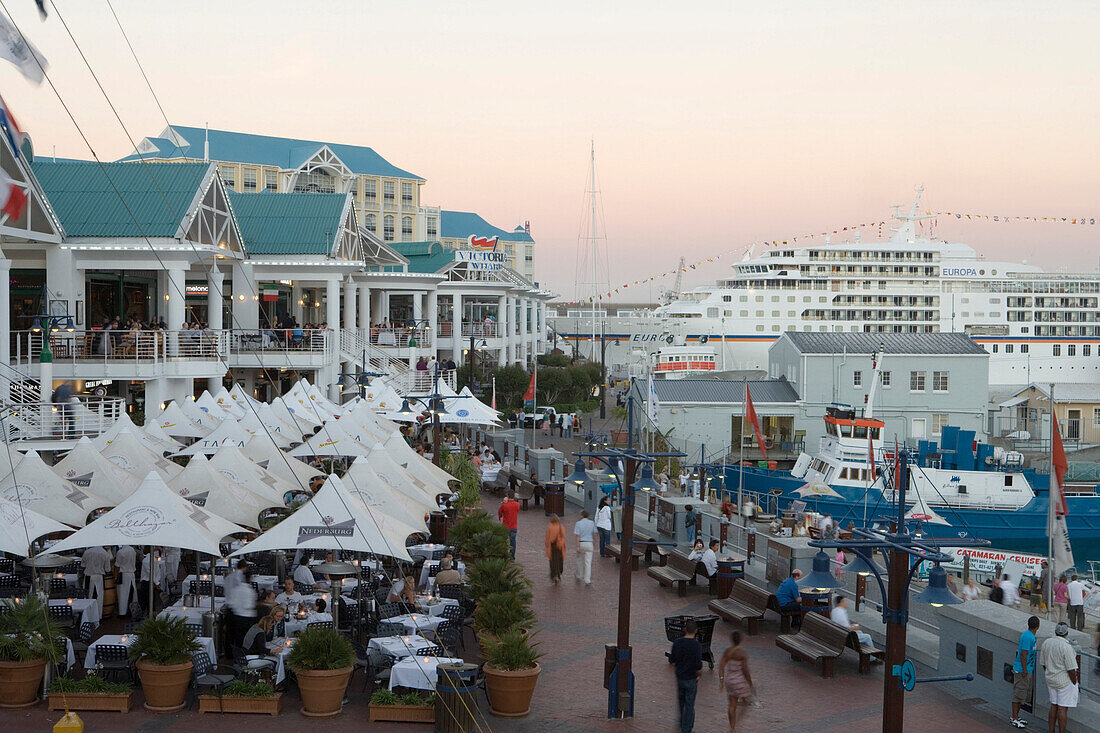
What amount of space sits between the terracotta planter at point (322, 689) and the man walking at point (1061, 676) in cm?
775

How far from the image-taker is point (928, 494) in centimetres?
4231

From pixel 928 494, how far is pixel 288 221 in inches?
1131

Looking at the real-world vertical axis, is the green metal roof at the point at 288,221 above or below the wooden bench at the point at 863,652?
above

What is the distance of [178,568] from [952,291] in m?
93.6

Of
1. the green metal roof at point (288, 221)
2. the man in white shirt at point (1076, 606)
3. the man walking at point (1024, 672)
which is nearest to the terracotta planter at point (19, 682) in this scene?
the man walking at point (1024, 672)

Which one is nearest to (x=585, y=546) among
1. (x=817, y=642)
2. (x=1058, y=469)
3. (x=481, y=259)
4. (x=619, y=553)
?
(x=619, y=553)

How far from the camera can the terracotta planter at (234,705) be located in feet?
39.9

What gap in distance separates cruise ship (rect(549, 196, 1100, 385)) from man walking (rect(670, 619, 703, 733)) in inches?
3423

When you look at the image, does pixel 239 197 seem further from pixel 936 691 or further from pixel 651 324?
pixel 651 324

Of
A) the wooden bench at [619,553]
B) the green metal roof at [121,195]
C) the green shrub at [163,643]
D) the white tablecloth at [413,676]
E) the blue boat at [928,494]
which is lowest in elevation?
the blue boat at [928,494]

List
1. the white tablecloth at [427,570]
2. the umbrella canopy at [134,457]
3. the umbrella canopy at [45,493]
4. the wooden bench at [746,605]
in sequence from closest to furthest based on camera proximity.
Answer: the umbrella canopy at [45,493] < the wooden bench at [746,605] < the white tablecloth at [427,570] < the umbrella canopy at [134,457]

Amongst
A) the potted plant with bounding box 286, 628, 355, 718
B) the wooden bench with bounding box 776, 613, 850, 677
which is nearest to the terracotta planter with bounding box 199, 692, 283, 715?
the potted plant with bounding box 286, 628, 355, 718

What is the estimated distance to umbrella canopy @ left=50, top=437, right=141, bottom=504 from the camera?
18016mm

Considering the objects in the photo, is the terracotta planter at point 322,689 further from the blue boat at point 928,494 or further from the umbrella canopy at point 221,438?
the blue boat at point 928,494
